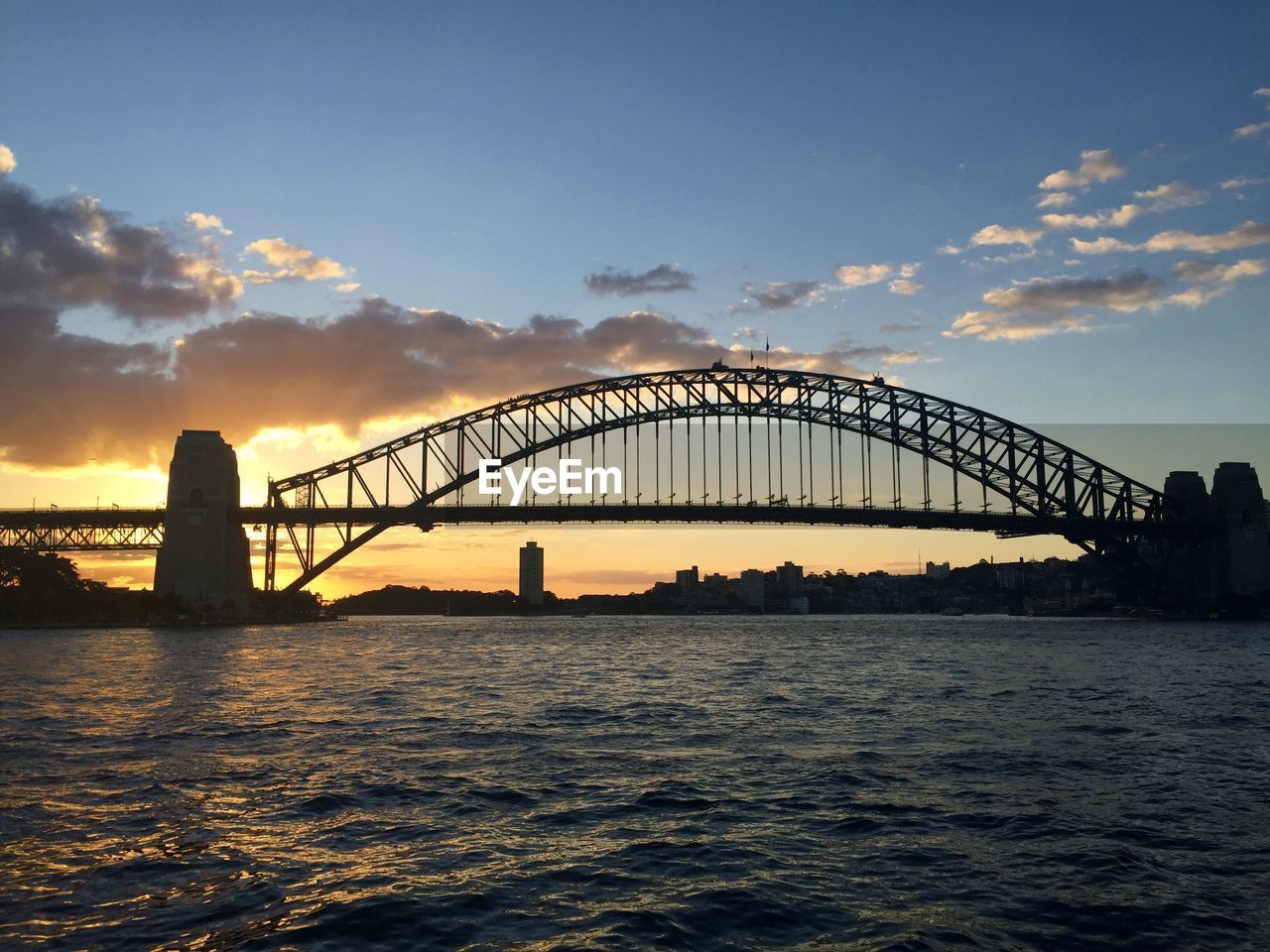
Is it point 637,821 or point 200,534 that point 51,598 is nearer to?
point 200,534

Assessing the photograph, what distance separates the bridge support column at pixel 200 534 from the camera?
328ft

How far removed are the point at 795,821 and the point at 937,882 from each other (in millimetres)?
3015

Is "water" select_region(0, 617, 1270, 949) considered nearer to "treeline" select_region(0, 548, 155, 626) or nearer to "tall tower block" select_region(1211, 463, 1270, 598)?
"treeline" select_region(0, 548, 155, 626)

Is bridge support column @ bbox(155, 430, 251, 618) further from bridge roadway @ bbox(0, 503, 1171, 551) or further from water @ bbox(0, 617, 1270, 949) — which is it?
water @ bbox(0, 617, 1270, 949)

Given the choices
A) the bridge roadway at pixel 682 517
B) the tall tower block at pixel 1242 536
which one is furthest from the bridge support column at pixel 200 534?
the tall tower block at pixel 1242 536

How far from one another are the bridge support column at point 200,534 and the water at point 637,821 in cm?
7398

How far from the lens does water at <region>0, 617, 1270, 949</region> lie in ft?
31.7

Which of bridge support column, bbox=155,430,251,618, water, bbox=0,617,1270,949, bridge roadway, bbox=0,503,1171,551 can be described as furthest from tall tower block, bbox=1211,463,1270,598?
bridge support column, bbox=155,430,251,618

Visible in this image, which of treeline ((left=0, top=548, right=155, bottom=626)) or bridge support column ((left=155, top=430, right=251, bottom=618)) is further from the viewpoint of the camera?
treeline ((left=0, top=548, right=155, bottom=626))

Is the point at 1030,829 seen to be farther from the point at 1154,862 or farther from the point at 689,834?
the point at 689,834

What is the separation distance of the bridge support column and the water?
7398cm

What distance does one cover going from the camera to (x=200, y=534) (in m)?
101

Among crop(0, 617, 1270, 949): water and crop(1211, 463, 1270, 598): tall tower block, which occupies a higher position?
crop(1211, 463, 1270, 598): tall tower block

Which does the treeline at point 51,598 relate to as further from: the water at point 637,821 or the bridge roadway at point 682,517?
the water at point 637,821
